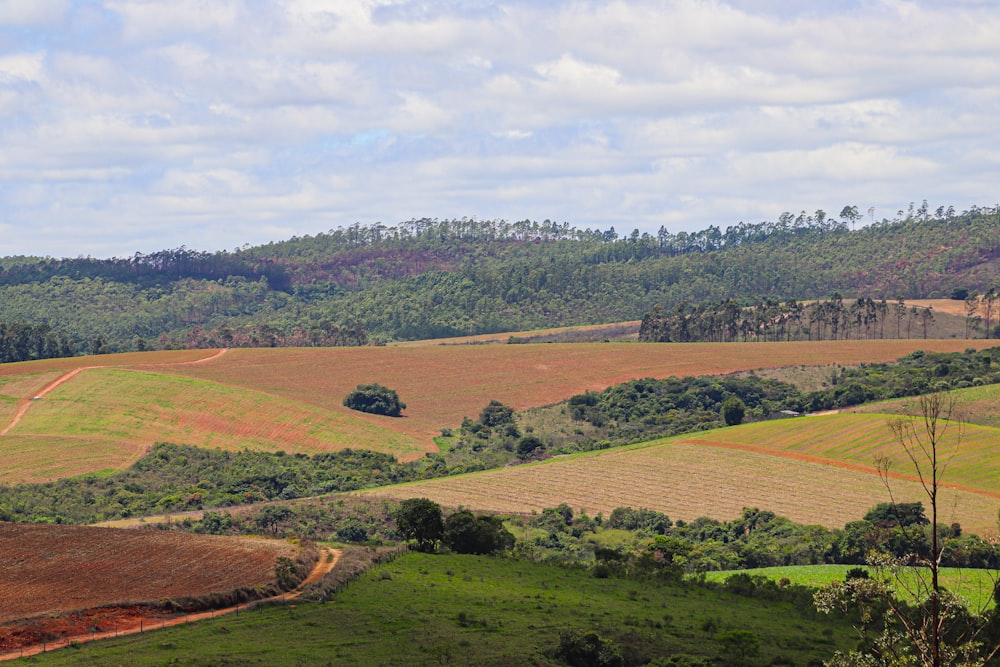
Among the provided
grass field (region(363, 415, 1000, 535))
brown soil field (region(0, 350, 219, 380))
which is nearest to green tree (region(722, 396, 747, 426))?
grass field (region(363, 415, 1000, 535))

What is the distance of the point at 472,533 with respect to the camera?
7544 cm

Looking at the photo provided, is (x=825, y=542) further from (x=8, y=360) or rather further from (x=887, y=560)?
(x=8, y=360)

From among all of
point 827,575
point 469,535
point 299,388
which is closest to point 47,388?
point 299,388

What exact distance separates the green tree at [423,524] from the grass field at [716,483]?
95.0ft

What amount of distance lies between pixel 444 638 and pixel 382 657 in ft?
13.9

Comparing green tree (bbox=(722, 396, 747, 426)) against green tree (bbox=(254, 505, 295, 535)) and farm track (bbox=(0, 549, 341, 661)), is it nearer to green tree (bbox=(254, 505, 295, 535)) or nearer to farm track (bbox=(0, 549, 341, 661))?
green tree (bbox=(254, 505, 295, 535))

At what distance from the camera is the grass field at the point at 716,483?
325ft

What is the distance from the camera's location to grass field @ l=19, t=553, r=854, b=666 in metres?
46.2

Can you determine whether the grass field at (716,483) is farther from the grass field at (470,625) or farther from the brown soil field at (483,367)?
the grass field at (470,625)

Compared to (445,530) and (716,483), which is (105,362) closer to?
(716,483)

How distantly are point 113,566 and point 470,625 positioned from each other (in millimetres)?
18444

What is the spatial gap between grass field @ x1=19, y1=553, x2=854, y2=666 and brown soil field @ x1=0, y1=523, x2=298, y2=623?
5.03 m

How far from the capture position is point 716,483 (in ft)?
364

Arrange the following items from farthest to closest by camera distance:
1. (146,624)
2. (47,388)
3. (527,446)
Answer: (47,388), (527,446), (146,624)
